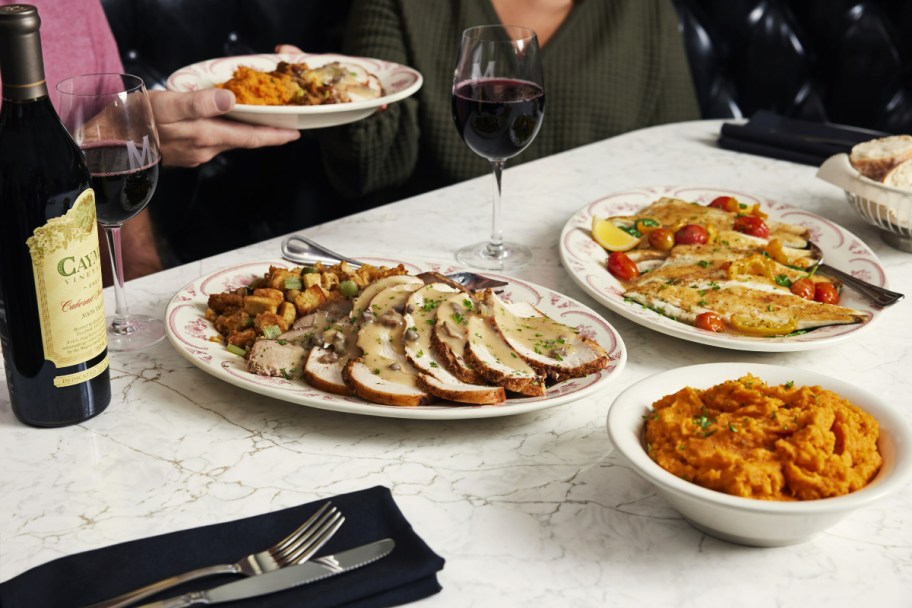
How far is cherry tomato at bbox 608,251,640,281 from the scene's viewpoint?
188cm

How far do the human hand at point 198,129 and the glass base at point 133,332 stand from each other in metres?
0.56

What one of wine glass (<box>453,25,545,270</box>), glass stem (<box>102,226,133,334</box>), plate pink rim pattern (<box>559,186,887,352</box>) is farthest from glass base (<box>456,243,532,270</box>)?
glass stem (<box>102,226,133,334</box>)

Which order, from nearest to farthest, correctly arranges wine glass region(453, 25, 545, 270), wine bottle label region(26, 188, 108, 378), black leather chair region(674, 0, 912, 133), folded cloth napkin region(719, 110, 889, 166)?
wine bottle label region(26, 188, 108, 378) < wine glass region(453, 25, 545, 270) < folded cloth napkin region(719, 110, 889, 166) < black leather chair region(674, 0, 912, 133)

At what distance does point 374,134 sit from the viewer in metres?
2.99

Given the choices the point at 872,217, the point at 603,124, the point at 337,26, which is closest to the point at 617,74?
the point at 603,124

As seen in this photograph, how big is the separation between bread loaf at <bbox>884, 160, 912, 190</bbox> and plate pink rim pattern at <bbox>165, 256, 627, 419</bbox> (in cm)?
87

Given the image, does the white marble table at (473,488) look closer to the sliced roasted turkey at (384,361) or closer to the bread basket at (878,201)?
the sliced roasted turkey at (384,361)

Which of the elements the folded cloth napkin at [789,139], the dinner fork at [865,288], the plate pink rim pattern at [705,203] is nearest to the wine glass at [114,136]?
the plate pink rim pattern at [705,203]

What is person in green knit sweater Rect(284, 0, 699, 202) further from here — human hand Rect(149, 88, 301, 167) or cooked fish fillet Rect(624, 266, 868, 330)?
cooked fish fillet Rect(624, 266, 868, 330)

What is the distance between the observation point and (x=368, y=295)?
1581 mm

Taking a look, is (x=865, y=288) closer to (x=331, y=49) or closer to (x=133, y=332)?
(x=133, y=332)

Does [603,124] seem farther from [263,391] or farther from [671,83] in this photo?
[263,391]

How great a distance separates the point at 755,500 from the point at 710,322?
62 centimetres

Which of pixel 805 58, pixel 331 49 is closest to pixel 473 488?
pixel 331 49
